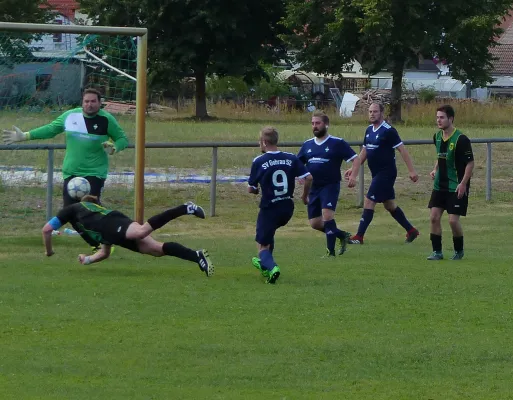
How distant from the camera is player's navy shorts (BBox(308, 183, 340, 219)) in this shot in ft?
43.0

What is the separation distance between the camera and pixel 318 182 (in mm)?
13164

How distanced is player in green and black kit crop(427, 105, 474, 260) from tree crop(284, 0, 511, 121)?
37.3 metres

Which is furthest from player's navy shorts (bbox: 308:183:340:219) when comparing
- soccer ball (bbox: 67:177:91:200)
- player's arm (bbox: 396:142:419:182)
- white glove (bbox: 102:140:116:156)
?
soccer ball (bbox: 67:177:91:200)

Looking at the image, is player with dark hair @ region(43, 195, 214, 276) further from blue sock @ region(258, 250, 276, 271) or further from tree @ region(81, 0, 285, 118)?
tree @ region(81, 0, 285, 118)

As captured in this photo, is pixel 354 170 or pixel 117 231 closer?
pixel 117 231

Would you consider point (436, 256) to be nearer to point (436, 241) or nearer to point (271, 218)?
point (436, 241)

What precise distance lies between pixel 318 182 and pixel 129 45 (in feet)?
10.8

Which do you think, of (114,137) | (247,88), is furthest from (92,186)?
(247,88)

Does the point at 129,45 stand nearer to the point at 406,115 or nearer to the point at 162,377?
the point at 162,377

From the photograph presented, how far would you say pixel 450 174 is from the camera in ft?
41.2

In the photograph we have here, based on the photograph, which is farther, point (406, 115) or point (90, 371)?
point (406, 115)

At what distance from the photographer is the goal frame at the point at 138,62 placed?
1288 cm

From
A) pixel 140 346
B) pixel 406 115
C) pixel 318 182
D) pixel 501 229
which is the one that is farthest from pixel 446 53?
pixel 140 346

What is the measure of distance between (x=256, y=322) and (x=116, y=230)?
8.72 feet
